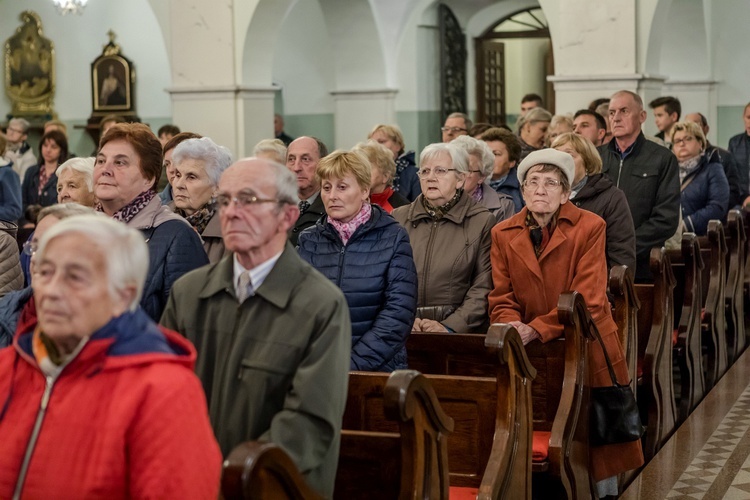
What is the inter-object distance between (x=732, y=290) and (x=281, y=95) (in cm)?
870

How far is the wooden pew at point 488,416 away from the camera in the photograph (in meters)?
3.56

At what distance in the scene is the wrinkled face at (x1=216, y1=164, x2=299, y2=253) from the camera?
2805 mm

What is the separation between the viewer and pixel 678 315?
23.0 ft

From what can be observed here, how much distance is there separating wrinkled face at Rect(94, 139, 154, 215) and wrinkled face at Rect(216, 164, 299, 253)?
3.63 feet

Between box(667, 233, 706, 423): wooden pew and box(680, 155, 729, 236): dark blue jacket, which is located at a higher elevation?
box(680, 155, 729, 236): dark blue jacket

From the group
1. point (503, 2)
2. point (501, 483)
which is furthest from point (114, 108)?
point (501, 483)

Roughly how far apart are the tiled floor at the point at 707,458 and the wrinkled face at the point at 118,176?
248 centimetres

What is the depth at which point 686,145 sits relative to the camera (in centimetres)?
817

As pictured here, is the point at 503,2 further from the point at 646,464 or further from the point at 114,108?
the point at 646,464

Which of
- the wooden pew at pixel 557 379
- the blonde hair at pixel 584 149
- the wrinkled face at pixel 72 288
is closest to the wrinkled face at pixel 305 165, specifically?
the blonde hair at pixel 584 149

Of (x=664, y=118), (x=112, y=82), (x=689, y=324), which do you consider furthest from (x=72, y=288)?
(x=112, y=82)

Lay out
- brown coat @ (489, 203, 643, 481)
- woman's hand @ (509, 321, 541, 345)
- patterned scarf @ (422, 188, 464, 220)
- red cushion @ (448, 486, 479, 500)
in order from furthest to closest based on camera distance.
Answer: patterned scarf @ (422, 188, 464, 220)
brown coat @ (489, 203, 643, 481)
woman's hand @ (509, 321, 541, 345)
red cushion @ (448, 486, 479, 500)

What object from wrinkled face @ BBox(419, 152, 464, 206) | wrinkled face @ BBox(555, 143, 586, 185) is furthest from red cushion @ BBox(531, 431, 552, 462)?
wrinkled face @ BBox(555, 143, 586, 185)

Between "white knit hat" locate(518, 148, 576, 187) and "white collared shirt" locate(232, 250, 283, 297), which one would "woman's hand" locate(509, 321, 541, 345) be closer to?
"white knit hat" locate(518, 148, 576, 187)
